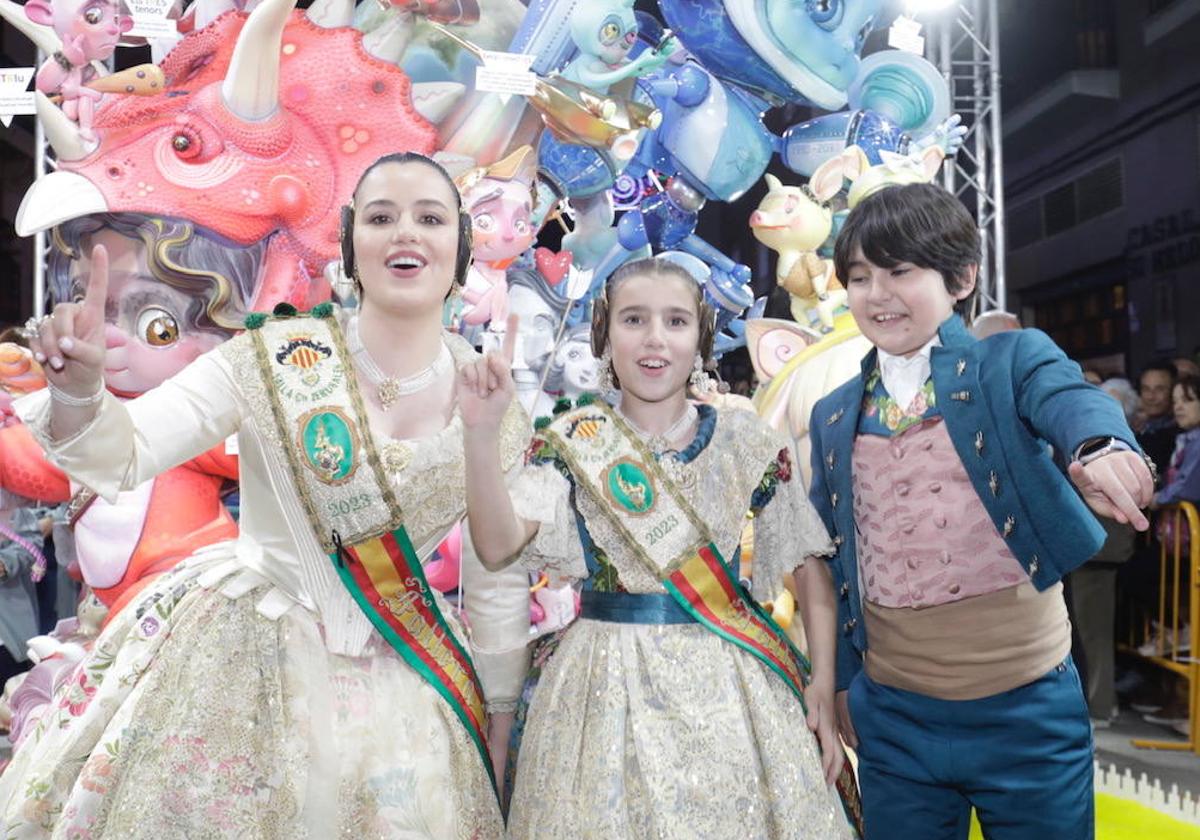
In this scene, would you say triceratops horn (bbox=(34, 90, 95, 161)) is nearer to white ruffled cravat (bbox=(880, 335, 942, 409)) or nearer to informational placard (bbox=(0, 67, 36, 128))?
informational placard (bbox=(0, 67, 36, 128))

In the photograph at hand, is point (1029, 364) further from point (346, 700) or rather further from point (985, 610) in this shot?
point (346, 700)

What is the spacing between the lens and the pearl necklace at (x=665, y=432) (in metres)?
1.90

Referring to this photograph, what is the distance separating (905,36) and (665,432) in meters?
3.38

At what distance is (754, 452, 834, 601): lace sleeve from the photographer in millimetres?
1887

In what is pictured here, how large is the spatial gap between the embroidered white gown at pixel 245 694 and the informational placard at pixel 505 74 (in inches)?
76.6

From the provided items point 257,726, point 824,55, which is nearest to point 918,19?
point 824,55

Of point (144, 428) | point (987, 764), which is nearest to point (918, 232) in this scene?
point (987, 764)

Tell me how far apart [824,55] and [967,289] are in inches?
92.3

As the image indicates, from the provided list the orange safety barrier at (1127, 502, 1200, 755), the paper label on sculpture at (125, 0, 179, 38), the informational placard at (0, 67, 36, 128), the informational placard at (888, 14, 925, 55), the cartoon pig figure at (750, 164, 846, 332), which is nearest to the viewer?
the paper label on sculpture at (125, 0, 179, 38)

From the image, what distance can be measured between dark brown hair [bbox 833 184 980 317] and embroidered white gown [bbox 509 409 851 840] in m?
0.43

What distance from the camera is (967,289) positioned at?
1940mm

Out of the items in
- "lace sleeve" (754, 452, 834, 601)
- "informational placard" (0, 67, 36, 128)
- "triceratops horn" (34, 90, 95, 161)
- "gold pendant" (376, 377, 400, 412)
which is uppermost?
"informational placard" (0, 67, 36, 128)

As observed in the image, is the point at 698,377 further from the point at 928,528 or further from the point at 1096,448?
the point at 1096,448

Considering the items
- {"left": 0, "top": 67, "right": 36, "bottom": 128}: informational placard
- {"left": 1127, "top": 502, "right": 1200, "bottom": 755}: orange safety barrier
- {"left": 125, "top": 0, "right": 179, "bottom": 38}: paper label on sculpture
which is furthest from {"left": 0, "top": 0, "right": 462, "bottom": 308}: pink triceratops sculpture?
{"left": 1127, "top": 502, "right": 1200, "bottom": 755}: orange safety barrier
